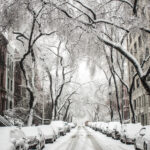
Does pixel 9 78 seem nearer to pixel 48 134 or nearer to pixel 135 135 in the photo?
pixel 48 134

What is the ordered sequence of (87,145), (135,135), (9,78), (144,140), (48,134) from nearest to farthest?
(144,140) → (135,135) → (87,145) → (48,134) → (9,78)

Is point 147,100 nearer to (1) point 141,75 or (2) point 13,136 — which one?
(1) point 141,75

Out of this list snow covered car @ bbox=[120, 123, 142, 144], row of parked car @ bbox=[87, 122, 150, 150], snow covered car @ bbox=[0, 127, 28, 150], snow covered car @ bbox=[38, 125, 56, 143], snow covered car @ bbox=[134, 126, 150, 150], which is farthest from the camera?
snow covered car @ bbox=[38, 125, 56, 143]

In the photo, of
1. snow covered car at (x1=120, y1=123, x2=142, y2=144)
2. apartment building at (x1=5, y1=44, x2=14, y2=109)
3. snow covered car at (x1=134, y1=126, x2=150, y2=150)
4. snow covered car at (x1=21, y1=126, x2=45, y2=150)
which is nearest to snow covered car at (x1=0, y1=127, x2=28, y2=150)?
snow covered car at (x1=21, y1=126, x2=45, y2=150)

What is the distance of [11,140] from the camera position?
10102 mm

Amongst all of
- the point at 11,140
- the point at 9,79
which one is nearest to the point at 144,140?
the point at 11,140

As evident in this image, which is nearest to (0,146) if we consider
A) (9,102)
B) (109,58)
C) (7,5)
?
(7,5)

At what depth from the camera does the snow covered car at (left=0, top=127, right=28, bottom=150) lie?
9.58m

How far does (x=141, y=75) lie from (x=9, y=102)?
99.2 feet

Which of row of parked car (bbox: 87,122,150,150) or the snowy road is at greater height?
row of parked car (bbox: 87,122,150,150)

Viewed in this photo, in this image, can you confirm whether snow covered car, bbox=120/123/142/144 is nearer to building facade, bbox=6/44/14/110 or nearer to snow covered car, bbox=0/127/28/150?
snow covered car, bbox=0/127/28/150

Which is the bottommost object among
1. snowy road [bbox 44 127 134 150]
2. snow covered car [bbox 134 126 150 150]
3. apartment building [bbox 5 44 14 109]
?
snowy road [bbox 44 127 134 150]

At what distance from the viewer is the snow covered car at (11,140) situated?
958cm

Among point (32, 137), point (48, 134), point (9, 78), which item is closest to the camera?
point (32, 137)
